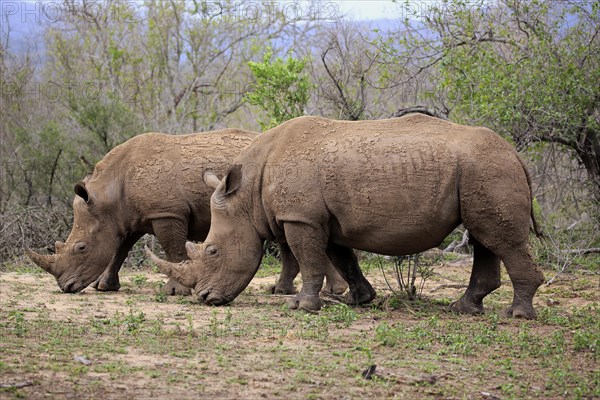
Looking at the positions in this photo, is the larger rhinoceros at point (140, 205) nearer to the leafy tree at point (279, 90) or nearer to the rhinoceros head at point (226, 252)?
the rhinoceros head at point (226, 252)

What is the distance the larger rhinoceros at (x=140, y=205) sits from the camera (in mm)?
10727

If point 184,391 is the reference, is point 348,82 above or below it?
above

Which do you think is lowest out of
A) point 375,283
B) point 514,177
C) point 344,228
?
point 375,283

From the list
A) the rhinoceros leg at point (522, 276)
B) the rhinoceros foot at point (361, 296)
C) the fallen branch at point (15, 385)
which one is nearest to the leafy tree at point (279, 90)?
the rhinoceros foot at point (361, 296)

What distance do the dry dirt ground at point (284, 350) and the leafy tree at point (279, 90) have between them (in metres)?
5.45

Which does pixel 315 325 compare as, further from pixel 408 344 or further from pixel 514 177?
pixel 514 177

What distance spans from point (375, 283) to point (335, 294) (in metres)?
1.54

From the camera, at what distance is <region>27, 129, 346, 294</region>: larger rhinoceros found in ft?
35.2

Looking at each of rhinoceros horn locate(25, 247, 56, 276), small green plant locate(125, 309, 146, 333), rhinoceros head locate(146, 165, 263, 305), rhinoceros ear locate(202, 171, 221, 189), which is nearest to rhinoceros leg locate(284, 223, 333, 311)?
rhinoceros head locate(146, 165, 263, 305)

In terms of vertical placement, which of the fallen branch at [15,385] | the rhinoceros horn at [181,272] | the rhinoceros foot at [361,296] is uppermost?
the fallen branch at [15,385]

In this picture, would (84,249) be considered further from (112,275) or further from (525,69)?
(525,69)

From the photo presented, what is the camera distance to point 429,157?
8812 mm

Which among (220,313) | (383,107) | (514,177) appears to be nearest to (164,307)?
(220,313)

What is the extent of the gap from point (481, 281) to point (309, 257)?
172 centimetres
